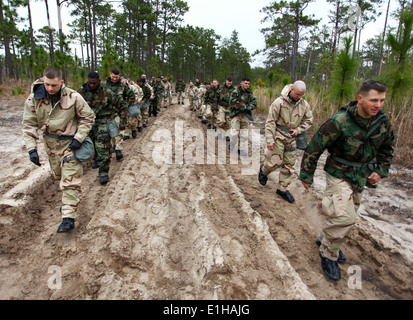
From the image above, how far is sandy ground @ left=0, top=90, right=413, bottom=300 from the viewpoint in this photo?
255 cm

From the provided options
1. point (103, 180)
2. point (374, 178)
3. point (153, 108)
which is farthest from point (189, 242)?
point (153, 108)

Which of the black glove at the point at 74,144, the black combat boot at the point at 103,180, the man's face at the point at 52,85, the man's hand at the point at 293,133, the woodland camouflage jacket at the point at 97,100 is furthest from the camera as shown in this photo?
the woodland camouflage jacket at the point at 97,100

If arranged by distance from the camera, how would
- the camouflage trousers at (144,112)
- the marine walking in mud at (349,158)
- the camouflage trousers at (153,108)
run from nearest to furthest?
the marine walking in mud at (349,158) → the camouflage trousers at (144,112) → the camouflage trousers at (153,108)

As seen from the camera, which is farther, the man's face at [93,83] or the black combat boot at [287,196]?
the man's face at [93,83]

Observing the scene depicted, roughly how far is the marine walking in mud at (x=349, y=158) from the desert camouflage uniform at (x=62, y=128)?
3.12m

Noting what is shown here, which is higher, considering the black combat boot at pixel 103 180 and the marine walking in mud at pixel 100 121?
the marine walking in mud at pixel 100 121

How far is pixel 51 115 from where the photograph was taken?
3.44 m

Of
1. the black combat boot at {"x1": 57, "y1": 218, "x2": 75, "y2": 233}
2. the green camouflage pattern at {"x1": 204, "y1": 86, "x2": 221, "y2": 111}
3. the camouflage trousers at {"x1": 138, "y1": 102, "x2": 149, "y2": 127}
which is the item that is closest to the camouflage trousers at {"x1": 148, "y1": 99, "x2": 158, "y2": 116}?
the camouflage trousers at {"x1": 138, "y1": 102, "x2": 149, "y2": 127}

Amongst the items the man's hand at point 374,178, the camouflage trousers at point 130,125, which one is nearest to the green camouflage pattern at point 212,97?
the camouflage trousers at point 130,125

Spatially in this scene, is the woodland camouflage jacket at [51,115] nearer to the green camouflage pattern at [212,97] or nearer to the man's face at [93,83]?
the man's face at [93,83]

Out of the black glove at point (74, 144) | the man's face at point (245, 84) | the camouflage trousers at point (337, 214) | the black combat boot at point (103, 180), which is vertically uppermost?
the man's face at point (245, 84)

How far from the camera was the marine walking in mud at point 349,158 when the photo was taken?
8.82 feet

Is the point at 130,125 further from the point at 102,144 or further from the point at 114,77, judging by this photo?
the point at 102,144

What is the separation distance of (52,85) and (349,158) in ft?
12.1
